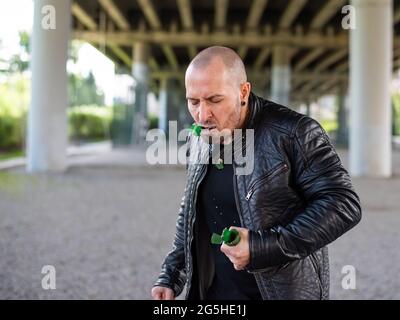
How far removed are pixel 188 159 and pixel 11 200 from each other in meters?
8.42

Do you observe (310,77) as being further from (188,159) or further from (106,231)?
(188,159)

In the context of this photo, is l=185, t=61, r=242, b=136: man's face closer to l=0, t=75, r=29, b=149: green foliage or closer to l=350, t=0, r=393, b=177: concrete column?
l=350, t=0, r=393, b=177: concrete column

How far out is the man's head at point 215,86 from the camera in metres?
1.66

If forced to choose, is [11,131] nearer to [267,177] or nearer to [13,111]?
[13,111]

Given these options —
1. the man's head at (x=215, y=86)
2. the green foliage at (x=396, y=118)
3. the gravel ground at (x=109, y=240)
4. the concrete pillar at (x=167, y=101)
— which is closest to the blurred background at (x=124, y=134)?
the gravel ground at (x=109, y=240)

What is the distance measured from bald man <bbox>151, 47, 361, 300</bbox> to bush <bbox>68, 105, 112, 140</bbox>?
25.7 meters

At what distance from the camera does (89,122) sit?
33.4m

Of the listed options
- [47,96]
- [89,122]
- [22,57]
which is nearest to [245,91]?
[47,96]

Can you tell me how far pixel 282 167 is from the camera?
5.67ft

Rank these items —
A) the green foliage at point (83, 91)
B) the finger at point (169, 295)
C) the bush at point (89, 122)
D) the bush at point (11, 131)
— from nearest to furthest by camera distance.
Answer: the finger at point (169, 295) < the bush at point (11, 131) < the green foliage at point (83, 91) < the bush at point (89, 122)

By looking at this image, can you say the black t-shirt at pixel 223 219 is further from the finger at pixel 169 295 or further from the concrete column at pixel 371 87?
the concrete column at pixel 371 87

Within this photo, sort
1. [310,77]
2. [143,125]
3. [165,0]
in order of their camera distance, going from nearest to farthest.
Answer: [165,0], [143,125], [310,77]

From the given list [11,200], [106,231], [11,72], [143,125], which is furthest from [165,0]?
[106,231]

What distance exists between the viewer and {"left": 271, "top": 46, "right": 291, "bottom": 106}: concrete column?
28977mm
